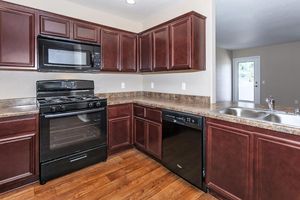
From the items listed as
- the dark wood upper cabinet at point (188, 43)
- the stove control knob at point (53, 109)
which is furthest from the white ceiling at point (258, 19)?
the stove control knob at point (53, 109)

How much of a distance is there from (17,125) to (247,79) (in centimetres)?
802

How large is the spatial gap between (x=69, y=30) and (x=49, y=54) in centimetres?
49

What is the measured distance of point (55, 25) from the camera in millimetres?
2480

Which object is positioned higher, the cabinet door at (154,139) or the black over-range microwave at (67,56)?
the black over-range microwave at (67,56)

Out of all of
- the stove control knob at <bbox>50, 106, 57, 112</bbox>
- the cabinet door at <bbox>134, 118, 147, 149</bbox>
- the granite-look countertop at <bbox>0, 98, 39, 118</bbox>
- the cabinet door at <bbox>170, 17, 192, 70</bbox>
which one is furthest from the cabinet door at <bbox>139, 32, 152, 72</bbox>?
the granite-look countertop at <bbox>0, 98, 39, 118</bbox>

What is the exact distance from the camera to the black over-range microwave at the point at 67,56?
2.36 metres

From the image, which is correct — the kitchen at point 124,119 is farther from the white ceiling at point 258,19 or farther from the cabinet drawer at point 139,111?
the white ceiling at point 258,19

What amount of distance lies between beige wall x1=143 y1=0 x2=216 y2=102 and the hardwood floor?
127 cm

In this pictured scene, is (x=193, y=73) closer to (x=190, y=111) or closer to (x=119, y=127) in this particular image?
(x=190, y=111)

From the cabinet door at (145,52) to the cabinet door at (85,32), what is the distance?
2.71ft

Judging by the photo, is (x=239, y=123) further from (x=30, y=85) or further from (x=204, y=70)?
(x=30, y=85)

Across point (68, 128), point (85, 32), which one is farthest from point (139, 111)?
point (85, 32)

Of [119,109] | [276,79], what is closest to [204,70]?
[119,109]

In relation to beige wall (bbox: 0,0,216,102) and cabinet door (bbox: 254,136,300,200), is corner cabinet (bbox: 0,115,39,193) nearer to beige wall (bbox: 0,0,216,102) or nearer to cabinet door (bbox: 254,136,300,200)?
beige wall (bbox: 0,0,216,102)
